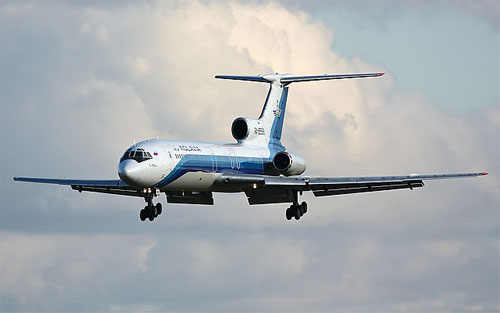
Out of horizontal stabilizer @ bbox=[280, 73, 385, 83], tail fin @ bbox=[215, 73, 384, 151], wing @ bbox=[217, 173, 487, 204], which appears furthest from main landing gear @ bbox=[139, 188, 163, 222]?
horizontal stabilizer @ bbox=[280, 73, 385, 83]

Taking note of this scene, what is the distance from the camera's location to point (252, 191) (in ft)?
256

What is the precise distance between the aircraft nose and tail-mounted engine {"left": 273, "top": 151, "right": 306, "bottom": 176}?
39.7ft

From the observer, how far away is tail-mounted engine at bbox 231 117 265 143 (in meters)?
80.4

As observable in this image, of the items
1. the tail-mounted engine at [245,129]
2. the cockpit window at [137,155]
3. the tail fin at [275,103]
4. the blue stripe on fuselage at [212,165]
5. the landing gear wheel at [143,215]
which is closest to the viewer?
the cockpit window at [137,155]

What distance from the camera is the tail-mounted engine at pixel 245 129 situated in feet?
264

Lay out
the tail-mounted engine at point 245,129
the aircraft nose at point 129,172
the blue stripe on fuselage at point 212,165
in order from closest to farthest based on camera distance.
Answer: the aircraft nose at point 129,172
the blue stripe on fuselage at point 212,165
the tail-mounted engine at point 245,129

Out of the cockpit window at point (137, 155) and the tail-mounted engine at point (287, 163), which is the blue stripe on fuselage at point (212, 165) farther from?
the cockpit window at point (137, 155)

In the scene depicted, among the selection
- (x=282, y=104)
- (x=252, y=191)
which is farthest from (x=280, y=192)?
(x=282, y=104)

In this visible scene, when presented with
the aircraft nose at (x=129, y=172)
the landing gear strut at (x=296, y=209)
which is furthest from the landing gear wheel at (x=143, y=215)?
the landing gear strut at (x=296, y=209)

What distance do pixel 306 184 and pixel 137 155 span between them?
426 inches

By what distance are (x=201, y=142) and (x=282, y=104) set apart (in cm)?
1077

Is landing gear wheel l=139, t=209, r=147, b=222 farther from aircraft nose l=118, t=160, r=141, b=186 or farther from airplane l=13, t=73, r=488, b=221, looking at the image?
aircraft nose l=118, t=160, r=141, b=186

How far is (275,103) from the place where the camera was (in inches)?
3332

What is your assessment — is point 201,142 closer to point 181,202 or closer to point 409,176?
point 181,202
